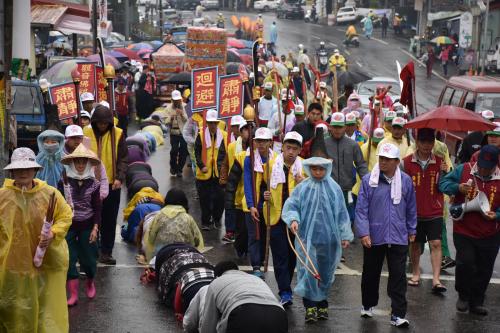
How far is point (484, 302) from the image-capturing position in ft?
37.3

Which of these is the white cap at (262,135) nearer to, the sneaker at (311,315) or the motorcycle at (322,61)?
the sneaker at (311,315)

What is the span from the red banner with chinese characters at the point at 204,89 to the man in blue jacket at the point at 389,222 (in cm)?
726

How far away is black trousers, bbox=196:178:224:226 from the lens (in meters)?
15.2

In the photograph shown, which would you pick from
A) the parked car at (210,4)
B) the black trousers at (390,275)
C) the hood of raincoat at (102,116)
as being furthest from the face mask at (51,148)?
the parked car at (210,4)

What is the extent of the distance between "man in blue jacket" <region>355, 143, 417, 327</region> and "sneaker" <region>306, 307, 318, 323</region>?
56 centimetres

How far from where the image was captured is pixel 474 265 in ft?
35.5

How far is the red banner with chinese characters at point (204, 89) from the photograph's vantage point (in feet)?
56.4

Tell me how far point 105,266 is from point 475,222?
163 inches

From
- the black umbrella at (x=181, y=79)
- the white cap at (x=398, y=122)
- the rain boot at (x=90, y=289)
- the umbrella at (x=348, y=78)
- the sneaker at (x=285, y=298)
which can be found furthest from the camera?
the black umbrella at (x=181, y=79)

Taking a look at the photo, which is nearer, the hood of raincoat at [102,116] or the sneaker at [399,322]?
the sneaker at [399,322]

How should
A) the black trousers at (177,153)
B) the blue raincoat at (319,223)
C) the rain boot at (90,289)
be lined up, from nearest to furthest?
the blue raincoat at (319,223) < the rain boot at (90,289) < the black trousers at (177,153)

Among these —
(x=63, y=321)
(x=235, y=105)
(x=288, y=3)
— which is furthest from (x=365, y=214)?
(x=288, y=3)

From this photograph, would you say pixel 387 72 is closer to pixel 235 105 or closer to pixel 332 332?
pixel 235 105

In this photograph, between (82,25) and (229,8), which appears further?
(229,8)
